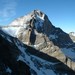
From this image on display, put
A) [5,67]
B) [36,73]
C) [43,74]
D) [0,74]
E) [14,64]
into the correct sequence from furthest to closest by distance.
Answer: [43,74] → [36,73] → [14,64] → [5,67] → [0,74]

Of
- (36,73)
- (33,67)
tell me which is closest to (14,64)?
(36,73)

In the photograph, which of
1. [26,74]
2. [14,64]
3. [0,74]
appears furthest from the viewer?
[14,64]

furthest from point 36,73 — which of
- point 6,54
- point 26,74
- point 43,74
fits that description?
point 26,74

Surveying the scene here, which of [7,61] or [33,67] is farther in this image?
[33,67]

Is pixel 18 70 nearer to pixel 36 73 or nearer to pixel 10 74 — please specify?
pixel 10 74

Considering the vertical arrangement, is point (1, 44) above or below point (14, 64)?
above

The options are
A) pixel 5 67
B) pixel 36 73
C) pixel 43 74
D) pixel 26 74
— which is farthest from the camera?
pixel 43 74

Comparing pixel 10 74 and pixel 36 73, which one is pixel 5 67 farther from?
pixel 36 73

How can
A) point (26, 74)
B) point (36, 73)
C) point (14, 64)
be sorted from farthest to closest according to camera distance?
point (36, 73) → point (14, 64) → point (26, 74)

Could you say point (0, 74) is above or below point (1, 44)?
below
